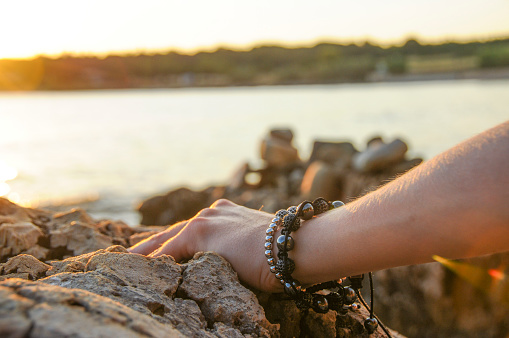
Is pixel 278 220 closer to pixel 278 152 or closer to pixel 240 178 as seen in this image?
pixel 240 178

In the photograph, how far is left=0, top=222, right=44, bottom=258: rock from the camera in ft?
4.98

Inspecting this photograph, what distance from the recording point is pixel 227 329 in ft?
3.58

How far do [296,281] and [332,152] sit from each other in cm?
586

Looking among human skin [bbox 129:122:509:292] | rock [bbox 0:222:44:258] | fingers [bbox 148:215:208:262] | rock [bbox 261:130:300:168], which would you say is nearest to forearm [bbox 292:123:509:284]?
human skin [bbox 129:122:509:292]

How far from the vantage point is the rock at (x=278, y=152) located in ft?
24.0

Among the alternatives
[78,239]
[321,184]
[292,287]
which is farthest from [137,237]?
[321,184]

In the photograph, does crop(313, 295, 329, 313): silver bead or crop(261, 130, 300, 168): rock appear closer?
crop(313, 295, 329, 313): silver bead

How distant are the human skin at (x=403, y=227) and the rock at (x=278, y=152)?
235 inches

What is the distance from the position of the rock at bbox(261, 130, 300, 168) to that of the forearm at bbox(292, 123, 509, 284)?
20.0 feet

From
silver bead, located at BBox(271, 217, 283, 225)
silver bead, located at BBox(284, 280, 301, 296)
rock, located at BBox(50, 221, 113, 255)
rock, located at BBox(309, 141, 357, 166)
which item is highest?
silver bead, located at BBox(271, 217, 283, 225)

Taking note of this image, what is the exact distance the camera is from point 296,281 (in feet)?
3.93

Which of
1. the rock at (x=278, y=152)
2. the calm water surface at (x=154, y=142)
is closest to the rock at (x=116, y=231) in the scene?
the calm water surface at (x=154, y=142)

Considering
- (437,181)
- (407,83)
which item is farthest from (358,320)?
(407,83)

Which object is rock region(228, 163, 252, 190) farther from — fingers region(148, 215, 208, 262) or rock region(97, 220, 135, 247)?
fingers region(148, 215, 208, 262)
